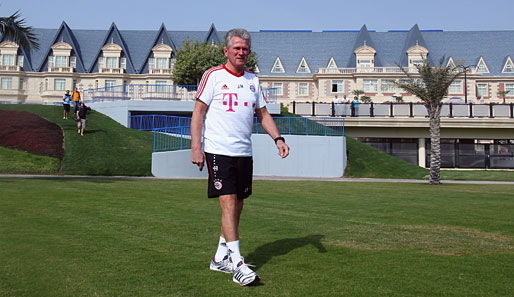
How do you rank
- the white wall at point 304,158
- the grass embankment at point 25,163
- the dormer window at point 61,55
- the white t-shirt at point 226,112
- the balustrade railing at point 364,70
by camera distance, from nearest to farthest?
the white t-shirt at point 226,112, the grass embankment at point 25,163, the white wall at point 304,158, the balustrade railing at point 364,70, the dormer window at point 61,55

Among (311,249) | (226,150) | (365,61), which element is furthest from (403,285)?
(365,61)

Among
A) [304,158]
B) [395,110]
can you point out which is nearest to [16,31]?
[304,158]

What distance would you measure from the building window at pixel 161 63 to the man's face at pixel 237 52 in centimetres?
6895

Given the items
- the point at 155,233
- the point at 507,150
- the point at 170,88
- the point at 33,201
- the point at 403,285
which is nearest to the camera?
the point at 403,285

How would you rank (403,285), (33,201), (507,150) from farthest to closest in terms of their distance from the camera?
(507,150)
(33,201)
(403,285)

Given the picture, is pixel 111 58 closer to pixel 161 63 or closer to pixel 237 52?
pixel 161 63

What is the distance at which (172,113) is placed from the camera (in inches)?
1443

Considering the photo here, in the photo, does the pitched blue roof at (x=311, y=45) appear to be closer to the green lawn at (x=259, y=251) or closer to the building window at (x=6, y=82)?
the building window at (x=6, y=82)

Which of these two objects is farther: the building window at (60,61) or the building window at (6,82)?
the building window at (60,61)

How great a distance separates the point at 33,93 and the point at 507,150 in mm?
64571

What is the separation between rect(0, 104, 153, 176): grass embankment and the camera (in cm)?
2194

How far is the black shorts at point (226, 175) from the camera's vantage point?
14.8 feet

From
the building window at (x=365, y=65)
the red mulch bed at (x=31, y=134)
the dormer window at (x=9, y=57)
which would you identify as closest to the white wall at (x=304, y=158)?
the red mulch bed at (x=31, y=134)

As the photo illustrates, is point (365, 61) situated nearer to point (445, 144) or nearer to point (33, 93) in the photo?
point (445, 144)
